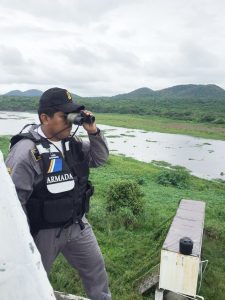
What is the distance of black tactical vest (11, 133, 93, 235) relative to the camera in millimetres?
3272

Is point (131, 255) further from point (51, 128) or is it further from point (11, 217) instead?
point (11, 217)

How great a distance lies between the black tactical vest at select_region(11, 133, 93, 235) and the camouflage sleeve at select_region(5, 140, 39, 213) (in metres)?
0.09

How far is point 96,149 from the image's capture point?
3.90 meters

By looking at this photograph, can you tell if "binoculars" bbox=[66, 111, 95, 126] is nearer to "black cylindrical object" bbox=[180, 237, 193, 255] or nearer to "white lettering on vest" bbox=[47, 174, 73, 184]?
"white lettering on vest" bbox=[47, 174, 73, 184]

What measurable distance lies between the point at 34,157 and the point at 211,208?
10.8 metres

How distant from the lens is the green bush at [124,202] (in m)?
9.02

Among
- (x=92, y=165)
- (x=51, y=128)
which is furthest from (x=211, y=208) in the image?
(x=51, y=128)

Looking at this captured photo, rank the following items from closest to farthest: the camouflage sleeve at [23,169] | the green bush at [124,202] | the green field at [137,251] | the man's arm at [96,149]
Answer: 1. the camouflage sleeve at [23,169]
2. the man's arm at [96,149]
3. the green field at [137,251]
4. the green bush at [124,202]

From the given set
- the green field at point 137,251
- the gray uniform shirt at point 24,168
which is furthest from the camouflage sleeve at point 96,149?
the green field at point 137,251

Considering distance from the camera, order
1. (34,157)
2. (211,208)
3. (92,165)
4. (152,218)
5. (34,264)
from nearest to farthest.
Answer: (34,264)
(34,157)
(92,165)
(152,218)
(211,208)

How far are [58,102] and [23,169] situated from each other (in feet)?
2.42

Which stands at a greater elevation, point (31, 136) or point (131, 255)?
point (31, 136)

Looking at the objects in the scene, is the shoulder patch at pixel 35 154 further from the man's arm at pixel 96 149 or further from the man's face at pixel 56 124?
the man's arm at pixel 96 149

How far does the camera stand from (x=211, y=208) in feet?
42.5
